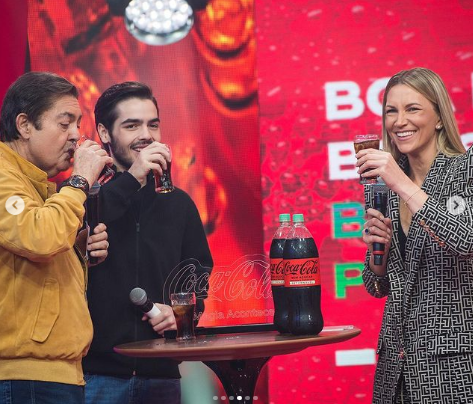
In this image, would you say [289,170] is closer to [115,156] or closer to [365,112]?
[365,112]

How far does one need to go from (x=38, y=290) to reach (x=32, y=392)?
0.29m

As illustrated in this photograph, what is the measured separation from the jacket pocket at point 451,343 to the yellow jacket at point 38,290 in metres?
1.09

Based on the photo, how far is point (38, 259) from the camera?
6.95ft

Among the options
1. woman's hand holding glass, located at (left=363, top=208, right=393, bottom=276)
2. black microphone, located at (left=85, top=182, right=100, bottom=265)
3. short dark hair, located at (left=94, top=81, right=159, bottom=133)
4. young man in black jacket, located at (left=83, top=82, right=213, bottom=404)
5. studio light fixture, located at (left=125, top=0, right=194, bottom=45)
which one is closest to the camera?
woman's hand holding glass, located at (left=363, top=208, right=393, bottom=276)

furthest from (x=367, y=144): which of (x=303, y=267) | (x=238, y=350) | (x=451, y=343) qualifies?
(x=238, y=350)

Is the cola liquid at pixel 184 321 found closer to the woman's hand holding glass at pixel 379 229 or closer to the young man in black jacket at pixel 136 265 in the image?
the young man in black jacket at pixel 136 265

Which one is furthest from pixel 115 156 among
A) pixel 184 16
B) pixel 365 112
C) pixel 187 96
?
pixel 365 112

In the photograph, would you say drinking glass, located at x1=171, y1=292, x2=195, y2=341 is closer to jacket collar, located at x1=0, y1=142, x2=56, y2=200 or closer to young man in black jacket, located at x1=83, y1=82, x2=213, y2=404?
young man in black jacket, located at x1=83, y1=82, x2=213, y2=404

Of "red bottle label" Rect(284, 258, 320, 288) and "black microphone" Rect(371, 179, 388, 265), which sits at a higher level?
"black microphone" Rect(371, 179, 388, 265)

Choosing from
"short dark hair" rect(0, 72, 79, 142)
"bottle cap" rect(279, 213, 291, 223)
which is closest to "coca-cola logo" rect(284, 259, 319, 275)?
"bottle cap" rect(279, 213, 291, 223)

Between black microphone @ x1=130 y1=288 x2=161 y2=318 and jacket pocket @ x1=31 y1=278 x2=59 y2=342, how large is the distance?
49cm

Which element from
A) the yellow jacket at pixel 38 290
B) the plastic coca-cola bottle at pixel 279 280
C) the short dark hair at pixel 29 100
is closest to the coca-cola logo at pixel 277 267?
the plastic coca-cola bottle at pixel 279 280

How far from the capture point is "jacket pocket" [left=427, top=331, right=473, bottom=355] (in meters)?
2.27

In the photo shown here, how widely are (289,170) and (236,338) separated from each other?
1604 millimetres
